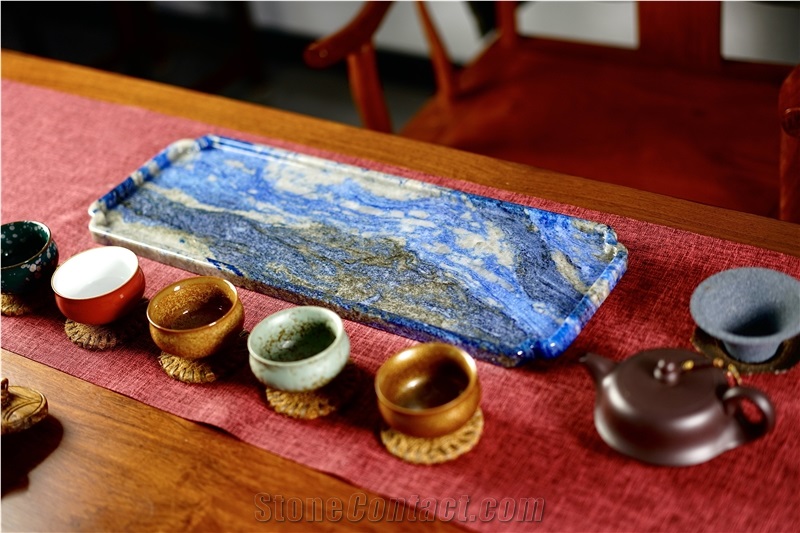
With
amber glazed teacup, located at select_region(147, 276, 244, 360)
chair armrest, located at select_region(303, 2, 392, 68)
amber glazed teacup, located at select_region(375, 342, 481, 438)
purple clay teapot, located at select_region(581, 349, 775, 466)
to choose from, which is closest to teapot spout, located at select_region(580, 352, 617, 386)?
purple clay teapot, located at select_region(581, 349, 775, 466)

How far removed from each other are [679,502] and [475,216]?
52 cm

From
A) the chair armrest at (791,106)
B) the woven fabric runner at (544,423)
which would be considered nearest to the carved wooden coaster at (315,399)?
the woven fabric runner at (544,423)

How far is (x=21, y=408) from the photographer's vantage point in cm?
99

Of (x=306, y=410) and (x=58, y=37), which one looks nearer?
(x=306, y=410)

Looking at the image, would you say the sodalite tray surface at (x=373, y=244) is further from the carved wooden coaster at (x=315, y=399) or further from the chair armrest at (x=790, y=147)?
the chair armrest at (x=790, y=147)

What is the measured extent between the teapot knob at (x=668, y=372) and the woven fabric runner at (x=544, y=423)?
88mm

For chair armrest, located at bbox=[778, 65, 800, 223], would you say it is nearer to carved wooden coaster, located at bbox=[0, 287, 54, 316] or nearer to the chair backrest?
the chair backrest

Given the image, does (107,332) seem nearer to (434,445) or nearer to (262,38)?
(434,445)

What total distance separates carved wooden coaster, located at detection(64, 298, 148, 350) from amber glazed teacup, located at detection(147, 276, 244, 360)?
0.07 metres

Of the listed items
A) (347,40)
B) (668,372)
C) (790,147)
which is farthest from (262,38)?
(668,372)

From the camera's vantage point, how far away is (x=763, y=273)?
38.0 inches

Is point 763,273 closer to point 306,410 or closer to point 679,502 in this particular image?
point 679,502

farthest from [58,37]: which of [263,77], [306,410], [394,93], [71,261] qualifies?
[306,410]

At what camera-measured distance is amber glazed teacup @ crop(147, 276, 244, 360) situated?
1.00 meters
